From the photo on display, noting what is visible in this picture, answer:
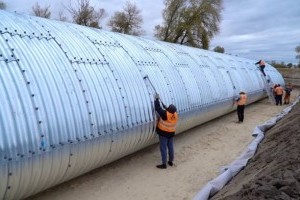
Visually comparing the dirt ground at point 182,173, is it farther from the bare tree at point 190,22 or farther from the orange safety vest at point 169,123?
the bare tree at point 190,22

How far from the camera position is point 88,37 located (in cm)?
938

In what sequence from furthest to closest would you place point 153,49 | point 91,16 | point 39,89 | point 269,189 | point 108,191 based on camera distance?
point 91,16 < point 153,49 < point 108,191 < point 39,89 < point 269,189

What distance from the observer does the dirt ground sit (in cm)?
591

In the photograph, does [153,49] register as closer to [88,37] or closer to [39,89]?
[88,37]

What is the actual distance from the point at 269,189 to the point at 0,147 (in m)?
4.00

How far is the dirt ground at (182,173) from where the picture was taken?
5.91 meters

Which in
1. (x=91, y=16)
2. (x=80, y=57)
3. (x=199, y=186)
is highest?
(x=91, y=16)

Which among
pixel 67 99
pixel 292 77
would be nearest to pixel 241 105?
pixel 67 99

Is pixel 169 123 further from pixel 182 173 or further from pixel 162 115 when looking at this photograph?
pixel 182 173

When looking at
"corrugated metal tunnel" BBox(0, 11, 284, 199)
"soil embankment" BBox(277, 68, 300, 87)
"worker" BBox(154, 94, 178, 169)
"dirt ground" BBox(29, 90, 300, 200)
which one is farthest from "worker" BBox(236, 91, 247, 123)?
"soil embankment" BBox(277, 68, 300, 87)

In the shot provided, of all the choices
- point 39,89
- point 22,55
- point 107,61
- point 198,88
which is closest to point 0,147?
point 39,89

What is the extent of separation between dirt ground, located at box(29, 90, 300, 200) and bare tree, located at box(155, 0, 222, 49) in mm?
34162

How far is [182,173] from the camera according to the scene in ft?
30.2

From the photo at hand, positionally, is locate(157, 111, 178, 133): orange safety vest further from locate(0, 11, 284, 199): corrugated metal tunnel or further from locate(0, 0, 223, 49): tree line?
locate(0, 0, 223, 49): tree line
